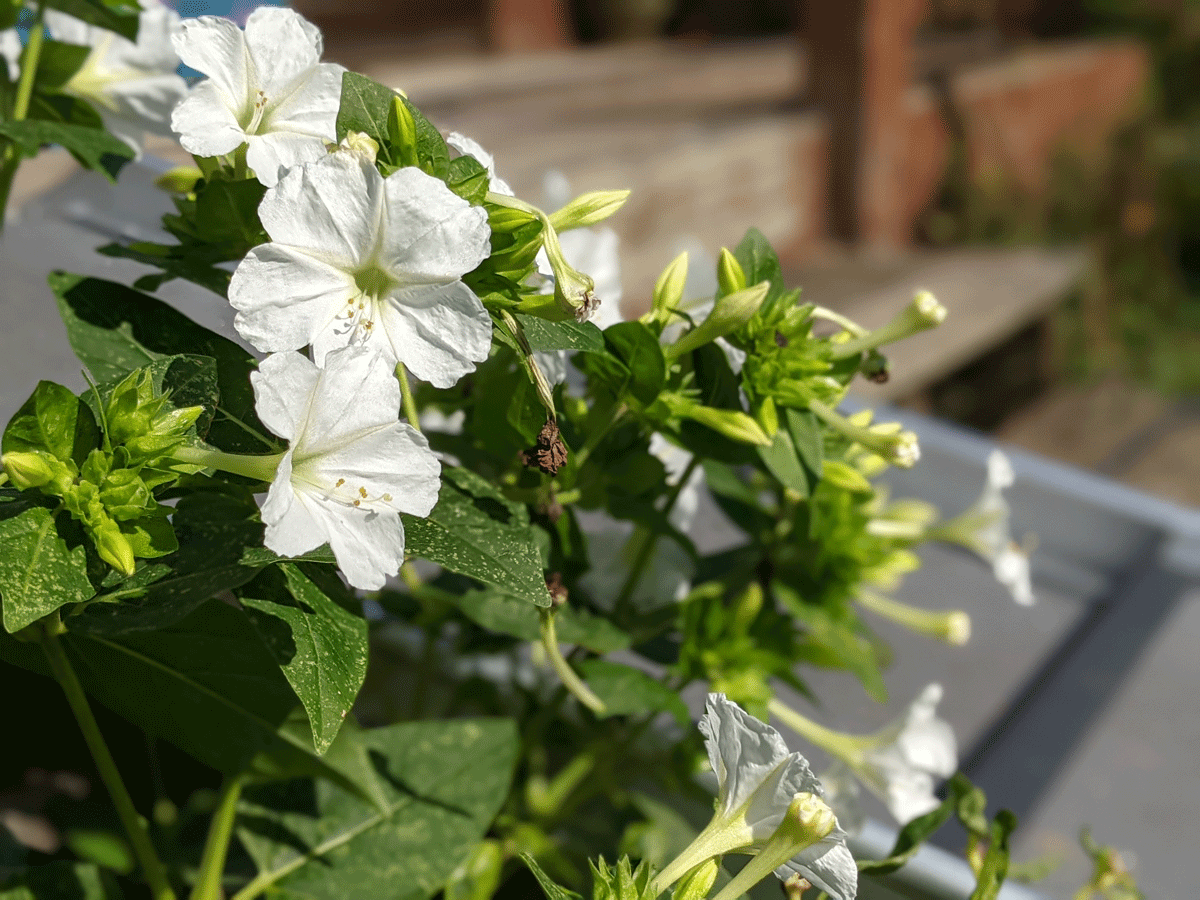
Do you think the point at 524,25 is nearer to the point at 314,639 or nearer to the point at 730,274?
the point at 730,274

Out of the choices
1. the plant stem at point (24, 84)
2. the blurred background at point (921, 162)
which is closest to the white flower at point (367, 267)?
Result: the plant stem at point (24, 84)

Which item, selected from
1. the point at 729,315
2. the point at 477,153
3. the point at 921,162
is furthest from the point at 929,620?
the point at 921,162

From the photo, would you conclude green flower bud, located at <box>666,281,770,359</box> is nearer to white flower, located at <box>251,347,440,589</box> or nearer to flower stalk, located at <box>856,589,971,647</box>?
white flower, located at <box>251,347,440,589</box>

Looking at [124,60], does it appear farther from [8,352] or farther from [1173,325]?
[1173,325]

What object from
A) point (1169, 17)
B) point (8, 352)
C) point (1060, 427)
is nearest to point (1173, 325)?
point (1060, 427)

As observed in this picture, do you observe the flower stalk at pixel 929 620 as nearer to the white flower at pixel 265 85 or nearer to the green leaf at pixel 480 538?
the green leaf at pixel 480 538

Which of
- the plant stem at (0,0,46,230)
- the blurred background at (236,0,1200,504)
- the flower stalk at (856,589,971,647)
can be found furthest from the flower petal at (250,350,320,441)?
the blurred background at (236,0,1200,504)
